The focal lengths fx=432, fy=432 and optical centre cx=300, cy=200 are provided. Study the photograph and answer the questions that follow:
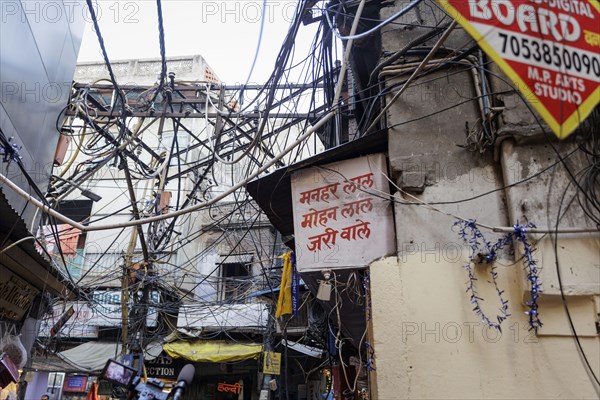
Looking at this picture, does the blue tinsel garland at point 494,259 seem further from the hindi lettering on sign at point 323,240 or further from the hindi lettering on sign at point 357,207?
the hindi lettering on sign at point 323,240

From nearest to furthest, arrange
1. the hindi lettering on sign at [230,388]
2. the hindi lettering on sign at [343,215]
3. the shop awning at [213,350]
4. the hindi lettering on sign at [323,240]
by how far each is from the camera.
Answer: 1. the hindi lettering on sign at [343,215]
2. the hindi lettering on sign at [323,240]
3. the shop awning at [213,350]
4. the hindi lettering on sign at [230,388]

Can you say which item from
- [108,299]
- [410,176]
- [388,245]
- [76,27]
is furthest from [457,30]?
[108,299]

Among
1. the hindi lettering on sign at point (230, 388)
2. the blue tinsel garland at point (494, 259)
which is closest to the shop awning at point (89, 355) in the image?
the hindi lettering on sign at point (230, 388)

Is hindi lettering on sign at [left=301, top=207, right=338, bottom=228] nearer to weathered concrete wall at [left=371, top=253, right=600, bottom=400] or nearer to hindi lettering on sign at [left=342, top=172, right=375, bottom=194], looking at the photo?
hindi lettering on sign at [left=342, top=172, right=375, bottom=194]

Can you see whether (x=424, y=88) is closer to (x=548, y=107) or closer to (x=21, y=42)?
(x=548, y=107)

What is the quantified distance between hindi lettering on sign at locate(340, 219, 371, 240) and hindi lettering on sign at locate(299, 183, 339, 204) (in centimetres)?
38

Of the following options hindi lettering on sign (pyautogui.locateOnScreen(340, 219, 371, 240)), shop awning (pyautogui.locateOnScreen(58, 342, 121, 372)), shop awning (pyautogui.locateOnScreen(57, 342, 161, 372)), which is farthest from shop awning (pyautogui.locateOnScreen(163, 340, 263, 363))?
hindi lettering on sign (pyautogui.locateOnScreen(340, 219, 371, 240))

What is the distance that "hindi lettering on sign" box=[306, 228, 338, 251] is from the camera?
416 centimetres

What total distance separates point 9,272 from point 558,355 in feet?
25.4

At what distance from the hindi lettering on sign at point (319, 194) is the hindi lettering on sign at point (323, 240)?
33 cm

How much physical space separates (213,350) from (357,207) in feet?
40.2

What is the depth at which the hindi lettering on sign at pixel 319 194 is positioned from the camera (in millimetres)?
4312

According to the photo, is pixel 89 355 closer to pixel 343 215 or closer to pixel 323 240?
pixel 323 240

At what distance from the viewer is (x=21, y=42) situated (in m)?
5.75
